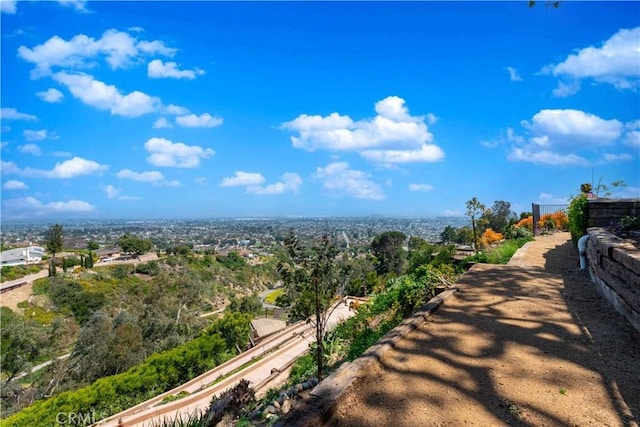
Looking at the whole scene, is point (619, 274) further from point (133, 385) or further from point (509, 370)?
point (133, 385)

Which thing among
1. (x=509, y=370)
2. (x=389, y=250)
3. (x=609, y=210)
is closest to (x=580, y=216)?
(x=609, y=210)

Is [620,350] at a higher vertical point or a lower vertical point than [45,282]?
higher

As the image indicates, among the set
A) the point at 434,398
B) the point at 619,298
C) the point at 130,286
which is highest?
the point at 619,298

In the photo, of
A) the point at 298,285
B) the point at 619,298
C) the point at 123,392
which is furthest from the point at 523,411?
the point at 123,392

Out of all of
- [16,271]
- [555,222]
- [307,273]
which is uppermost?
[555,222]

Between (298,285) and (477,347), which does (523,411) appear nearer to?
(477,347)

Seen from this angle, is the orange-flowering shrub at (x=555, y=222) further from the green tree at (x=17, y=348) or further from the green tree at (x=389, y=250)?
the green tree at (x=17, y=348)
